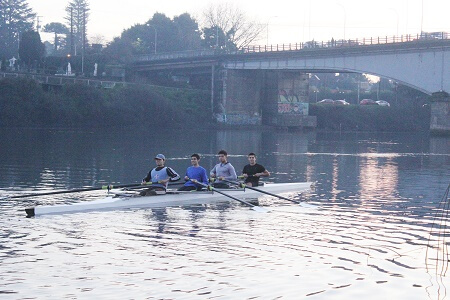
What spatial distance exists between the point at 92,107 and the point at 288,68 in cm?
2438

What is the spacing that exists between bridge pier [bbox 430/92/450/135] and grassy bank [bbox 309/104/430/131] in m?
30.3

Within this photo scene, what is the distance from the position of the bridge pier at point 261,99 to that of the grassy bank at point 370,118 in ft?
14.5

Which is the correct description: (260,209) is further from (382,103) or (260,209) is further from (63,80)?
→ (382,103)

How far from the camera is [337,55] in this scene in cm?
8381

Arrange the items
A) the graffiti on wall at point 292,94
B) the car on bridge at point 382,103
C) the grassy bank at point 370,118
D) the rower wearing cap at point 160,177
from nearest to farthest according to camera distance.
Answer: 1. the rower wearing cap at point 160,177
2. the graffiti on wall at point 292,94
3. the grassy bank at point 370,118
4. the car on bridge at point 382,103

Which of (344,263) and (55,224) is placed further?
(55,224)

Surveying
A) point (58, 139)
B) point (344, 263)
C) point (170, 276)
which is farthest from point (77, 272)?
point (58, 139)

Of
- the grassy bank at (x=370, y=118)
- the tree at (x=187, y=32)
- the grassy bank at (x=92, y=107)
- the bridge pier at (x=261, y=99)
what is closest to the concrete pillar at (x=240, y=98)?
the bridge pier at (x=261, y=99)

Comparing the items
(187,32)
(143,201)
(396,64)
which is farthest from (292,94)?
(143,201)

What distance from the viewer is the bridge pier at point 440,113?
72.9m

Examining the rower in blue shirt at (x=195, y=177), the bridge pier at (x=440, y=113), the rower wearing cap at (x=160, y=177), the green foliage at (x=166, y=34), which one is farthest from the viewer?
the green foliage at (x=166, y=34)

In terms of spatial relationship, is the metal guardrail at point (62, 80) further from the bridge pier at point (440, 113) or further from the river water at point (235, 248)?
the river water at point (235, 248)

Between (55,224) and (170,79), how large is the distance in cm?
9885

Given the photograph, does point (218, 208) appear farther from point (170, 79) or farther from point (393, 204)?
point (170, 79)
